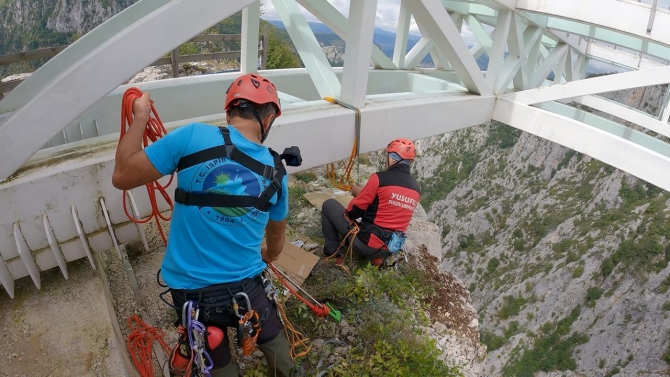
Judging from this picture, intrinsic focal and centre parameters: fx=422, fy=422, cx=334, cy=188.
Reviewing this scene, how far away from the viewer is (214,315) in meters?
2.43

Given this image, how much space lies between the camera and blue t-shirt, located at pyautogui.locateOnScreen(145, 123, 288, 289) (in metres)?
2.01

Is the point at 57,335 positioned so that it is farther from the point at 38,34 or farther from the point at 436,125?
the point at 38,34

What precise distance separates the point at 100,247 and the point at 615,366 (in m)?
57.4

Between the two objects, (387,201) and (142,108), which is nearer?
(142,108)

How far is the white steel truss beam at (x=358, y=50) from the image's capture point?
12.0 feet

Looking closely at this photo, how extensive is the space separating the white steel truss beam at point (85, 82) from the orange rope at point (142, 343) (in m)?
1.35

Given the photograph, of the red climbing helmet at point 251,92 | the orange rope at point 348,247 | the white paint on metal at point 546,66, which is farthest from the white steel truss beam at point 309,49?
the white paint on metal at point 546,66

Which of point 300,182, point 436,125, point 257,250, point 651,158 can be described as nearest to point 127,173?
point 257,250

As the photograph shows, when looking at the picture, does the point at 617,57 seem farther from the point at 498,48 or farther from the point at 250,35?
the point at 250,35

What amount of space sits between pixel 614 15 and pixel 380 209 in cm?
322

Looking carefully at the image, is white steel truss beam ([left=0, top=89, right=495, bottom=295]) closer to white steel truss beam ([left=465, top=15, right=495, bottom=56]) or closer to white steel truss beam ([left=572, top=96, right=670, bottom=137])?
white steel truss beam ([left=465, top=15, right=495, bottom=56])

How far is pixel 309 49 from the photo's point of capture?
4.59 m

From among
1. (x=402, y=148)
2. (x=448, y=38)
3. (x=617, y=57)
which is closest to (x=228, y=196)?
(x=402, y=148)

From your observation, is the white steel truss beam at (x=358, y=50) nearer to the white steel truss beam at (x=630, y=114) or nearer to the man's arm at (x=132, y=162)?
the man's arm at (x=132, y=162)
